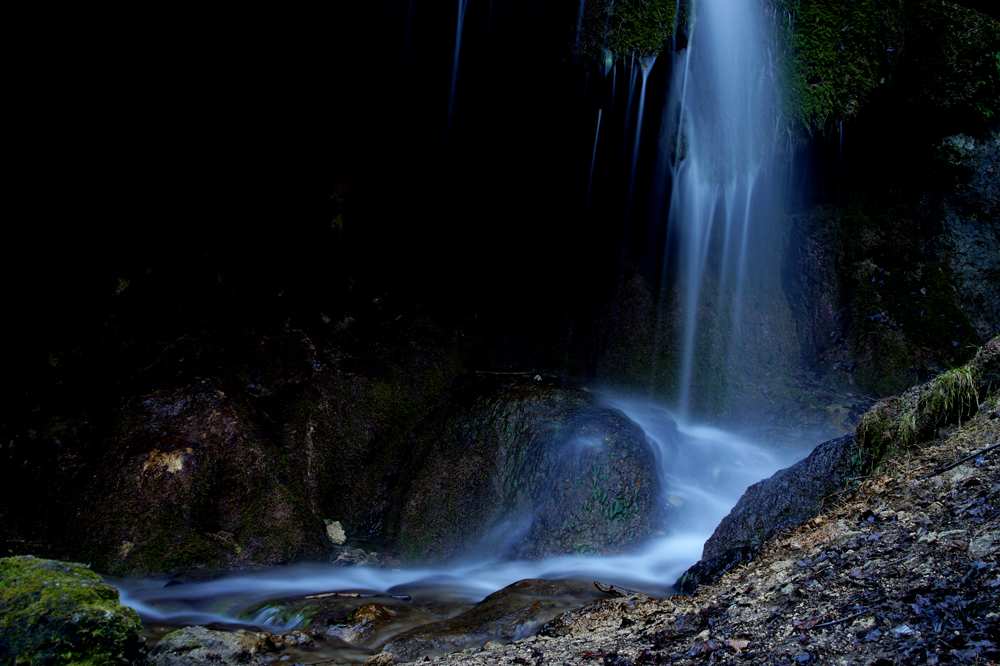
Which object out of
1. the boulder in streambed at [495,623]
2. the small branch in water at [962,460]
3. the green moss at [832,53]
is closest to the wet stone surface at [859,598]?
the small branch in water at [962,460]

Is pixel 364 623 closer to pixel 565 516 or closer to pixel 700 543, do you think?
pixel 565 516

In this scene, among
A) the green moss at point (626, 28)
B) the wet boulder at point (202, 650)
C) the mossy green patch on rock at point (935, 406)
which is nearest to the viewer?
the wet boulder at point (202, 650)

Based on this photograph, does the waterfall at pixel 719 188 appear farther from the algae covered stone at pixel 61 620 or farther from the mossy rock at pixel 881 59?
the algae covered stone at pixel 61 620

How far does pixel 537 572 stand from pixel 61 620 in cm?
367

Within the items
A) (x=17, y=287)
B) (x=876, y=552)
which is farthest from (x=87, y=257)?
(x=876, y=552)

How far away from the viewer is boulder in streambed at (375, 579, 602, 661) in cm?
324

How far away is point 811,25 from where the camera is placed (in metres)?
8.16

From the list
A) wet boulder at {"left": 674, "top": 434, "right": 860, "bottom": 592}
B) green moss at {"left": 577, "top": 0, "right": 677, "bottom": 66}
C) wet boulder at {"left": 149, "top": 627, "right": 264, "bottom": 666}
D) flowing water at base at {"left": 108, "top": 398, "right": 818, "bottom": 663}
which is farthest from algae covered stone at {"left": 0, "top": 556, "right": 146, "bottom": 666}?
green moss at {"left": 577, "top": 0, "right": 677, "bottom": 66}

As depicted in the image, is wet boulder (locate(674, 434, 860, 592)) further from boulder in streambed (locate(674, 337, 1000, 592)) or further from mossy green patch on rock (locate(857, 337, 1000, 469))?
mossy green patch on rock (locate(857, 337, 1000, 469))

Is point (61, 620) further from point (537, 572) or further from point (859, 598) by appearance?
point (537, 572)

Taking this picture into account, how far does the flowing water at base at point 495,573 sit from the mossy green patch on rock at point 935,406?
1.96 metres

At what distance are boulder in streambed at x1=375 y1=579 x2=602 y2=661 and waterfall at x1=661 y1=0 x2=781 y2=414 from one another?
502cm

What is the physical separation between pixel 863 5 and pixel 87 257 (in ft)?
33.7

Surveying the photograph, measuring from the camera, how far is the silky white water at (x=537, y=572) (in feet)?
15.1
